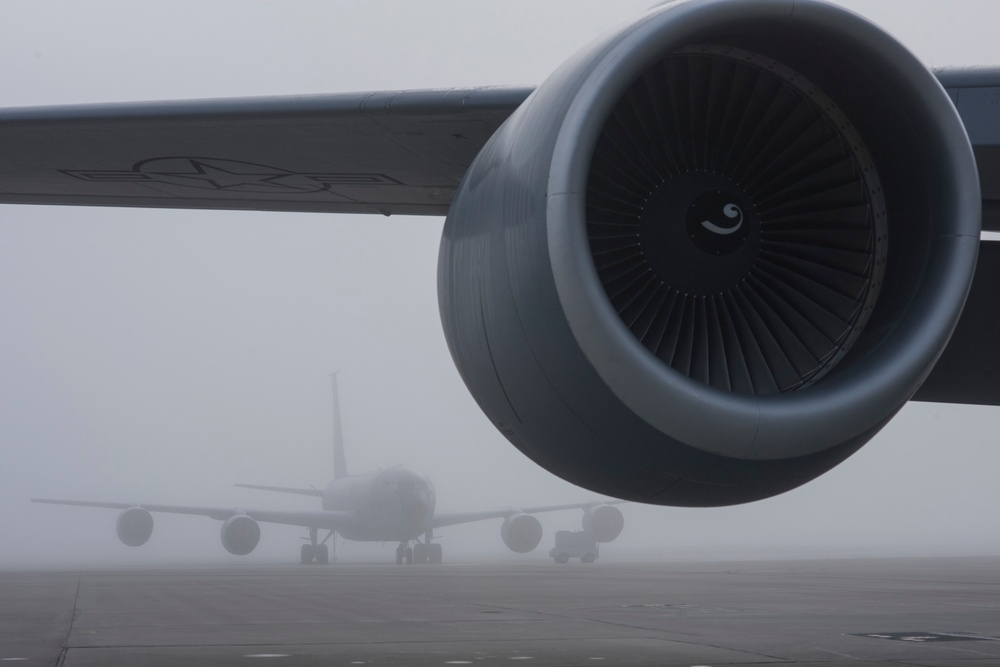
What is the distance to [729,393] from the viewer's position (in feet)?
11.2

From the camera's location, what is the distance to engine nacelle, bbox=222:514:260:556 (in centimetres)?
3984

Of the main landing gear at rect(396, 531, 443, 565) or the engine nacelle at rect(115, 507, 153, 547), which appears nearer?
the engine nacelle at rect(115, 507, 153, 547)

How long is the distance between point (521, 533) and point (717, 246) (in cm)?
4042

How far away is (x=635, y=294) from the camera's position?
3.83 metres

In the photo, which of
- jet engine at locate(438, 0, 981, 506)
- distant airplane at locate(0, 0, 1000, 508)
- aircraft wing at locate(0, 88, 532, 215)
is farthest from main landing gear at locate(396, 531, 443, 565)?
jet engine at locate(438, 0, 981, 506)

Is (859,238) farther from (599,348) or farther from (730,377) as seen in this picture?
(599,348)

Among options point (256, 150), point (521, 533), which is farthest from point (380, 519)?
point (256, 150)

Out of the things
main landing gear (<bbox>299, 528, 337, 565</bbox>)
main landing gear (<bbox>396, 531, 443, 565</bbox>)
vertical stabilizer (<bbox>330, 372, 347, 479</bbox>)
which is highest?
vertical stabilizer (<bbox>330, 372, 347, 479</bbox>)

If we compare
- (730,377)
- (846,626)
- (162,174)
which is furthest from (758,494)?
(846,626)

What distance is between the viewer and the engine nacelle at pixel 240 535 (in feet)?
131

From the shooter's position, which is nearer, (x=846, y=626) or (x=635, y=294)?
(x=635, y=294)

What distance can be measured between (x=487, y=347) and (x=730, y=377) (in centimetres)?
84

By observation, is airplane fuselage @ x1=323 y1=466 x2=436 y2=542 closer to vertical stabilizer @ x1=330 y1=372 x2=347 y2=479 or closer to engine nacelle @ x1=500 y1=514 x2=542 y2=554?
engine nacelle @ x1=500 y1=514 x2=542 y2=554

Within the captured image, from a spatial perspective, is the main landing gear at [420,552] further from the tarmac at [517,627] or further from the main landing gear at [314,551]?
the tarmac at [517,627]
